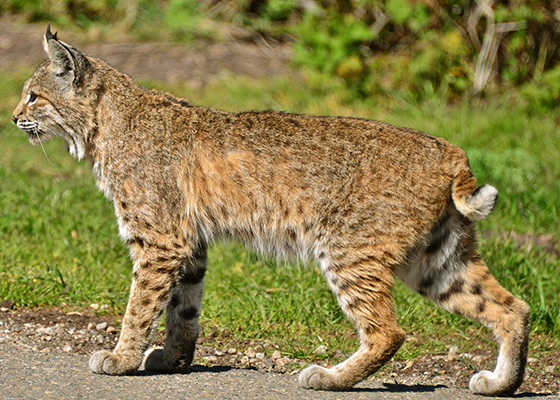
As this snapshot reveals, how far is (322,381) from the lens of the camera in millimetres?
3949

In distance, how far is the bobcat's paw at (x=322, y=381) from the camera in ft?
13.0

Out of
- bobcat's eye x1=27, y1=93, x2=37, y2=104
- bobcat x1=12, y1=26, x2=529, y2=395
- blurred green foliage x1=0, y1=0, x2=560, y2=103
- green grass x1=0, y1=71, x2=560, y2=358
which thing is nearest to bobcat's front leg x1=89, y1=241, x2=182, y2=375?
bobcat x1=12, y1=26, x2=529, y2=395

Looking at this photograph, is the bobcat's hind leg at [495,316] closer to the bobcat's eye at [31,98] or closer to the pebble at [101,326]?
the pebble at [101,326]

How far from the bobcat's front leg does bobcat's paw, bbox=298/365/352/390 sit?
85 centimetres

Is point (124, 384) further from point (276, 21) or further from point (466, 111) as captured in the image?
point (276, 21)

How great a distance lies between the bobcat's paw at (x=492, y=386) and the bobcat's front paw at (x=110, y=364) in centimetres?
180

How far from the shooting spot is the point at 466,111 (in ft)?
28.1

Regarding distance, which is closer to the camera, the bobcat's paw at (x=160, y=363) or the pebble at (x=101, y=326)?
the bobcat's paw at (x=160, y=363)

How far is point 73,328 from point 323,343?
5.00 feet

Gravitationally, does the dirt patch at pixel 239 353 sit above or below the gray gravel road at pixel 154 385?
below

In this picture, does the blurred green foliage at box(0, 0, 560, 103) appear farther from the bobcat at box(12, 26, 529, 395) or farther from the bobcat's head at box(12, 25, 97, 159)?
the bobcat's head at box(12, 25, 97, 159)

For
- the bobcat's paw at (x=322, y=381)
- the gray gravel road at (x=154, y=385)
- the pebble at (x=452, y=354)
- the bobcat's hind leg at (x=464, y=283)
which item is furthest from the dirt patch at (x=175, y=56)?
the bobcat's paw at (x=322, y=381)

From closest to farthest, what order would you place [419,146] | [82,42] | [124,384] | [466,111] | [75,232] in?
[124,384] < [419,146] < [75,232] < [466,111] < [82,42]

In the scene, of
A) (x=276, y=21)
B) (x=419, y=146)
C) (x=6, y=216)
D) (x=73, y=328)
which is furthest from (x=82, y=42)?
(x=419, y=146)
